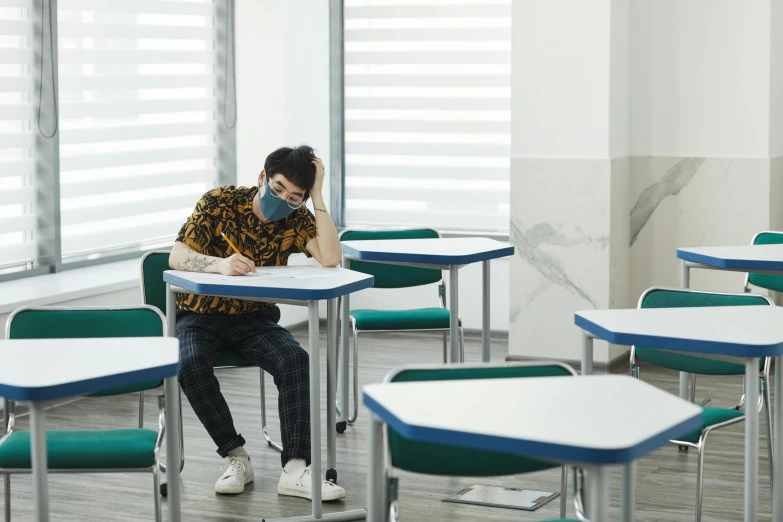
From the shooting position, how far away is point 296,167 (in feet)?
13.0

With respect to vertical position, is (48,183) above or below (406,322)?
above

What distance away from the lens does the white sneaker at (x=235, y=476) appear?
13.1 feet

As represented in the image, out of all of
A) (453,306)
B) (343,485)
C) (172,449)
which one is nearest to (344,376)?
(453,306)

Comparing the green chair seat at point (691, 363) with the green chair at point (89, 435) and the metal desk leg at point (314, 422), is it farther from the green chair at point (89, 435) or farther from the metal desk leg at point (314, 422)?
the green chair at point (89, 435)

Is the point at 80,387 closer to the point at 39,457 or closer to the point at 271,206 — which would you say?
the point at 39,457

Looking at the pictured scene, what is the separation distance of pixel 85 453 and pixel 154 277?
1373mm

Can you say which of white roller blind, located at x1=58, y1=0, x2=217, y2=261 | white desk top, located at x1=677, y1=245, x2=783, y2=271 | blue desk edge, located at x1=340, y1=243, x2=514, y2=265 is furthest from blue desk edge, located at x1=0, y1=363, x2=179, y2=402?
white roller blind, located at x1=58, y1=0, x2=217, y2=261

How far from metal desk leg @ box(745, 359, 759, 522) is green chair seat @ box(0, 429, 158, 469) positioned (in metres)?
1.54

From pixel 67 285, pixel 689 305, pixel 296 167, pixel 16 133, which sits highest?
pixel 16 133

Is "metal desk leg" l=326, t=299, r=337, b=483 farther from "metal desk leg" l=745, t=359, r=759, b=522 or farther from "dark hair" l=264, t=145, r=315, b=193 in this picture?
"metal desk leg" l=745, t=359, r=759, b=522

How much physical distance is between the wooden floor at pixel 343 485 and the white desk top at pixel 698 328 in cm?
83

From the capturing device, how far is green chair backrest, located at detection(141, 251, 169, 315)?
418cm

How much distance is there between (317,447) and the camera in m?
3.65

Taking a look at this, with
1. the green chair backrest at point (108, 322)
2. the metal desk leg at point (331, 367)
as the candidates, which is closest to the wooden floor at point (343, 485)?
the metal desk leg at point (331, 367)
